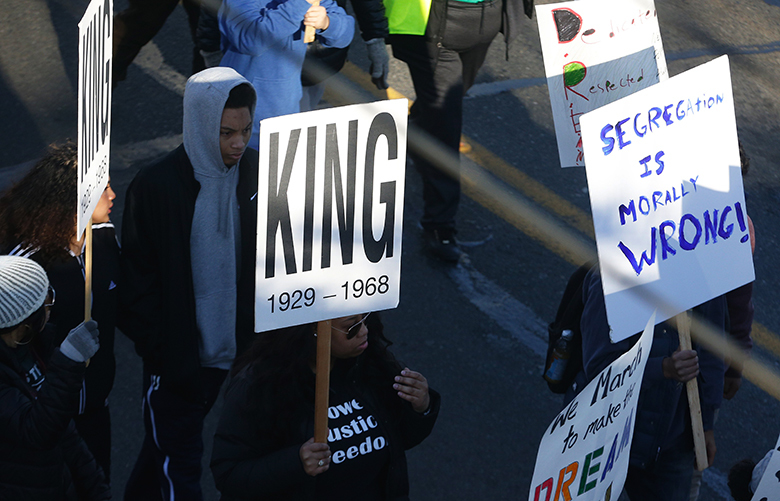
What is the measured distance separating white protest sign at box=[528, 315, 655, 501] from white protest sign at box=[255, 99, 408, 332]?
0.68 m

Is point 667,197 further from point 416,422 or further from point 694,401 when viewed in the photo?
point 416,422

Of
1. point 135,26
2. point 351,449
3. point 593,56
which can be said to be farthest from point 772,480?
point 135,26

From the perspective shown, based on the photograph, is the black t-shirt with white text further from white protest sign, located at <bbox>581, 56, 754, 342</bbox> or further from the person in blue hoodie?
the person in blue hoodie

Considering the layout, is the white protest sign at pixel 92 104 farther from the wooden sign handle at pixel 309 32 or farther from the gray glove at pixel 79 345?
the wooden sign handle at pixel 309 32

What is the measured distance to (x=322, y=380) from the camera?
2592 mm

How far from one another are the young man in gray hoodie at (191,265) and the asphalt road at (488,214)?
632 mm

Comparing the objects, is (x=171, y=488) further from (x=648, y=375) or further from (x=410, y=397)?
(x=648, y=375)

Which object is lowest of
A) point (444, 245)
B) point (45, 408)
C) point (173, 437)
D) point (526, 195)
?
point (526, 195)

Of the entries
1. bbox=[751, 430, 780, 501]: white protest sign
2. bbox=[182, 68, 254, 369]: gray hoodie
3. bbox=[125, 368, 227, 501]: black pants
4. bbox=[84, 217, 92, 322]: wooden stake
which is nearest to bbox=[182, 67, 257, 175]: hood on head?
bbox=[182, 68, 254, 369]: gray hoodie

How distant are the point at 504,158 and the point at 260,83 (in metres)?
2.52

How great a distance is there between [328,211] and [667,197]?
103 cm

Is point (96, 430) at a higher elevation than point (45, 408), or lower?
lower

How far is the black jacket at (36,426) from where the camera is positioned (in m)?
2.66

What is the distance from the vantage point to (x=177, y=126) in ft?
21.0
